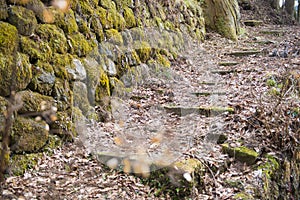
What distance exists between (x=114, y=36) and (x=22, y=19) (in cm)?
186

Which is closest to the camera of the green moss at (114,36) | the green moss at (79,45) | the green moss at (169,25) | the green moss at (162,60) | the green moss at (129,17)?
the green moss at (79,45)

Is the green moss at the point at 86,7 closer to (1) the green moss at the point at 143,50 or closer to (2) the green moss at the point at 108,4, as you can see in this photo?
(2) the green moss at the point at 108,4

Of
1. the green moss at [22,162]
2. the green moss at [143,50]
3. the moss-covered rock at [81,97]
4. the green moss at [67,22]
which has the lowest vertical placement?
the green moss at [22,162]

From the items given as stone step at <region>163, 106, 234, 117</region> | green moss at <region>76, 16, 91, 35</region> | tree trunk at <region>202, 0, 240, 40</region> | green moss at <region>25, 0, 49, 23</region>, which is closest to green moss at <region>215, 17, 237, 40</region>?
tree trunk at <region>202, 0, 240, 40</region>

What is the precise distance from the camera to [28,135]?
298 cm

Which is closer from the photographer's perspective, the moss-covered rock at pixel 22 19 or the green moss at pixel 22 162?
the green moss at pixel 22 162

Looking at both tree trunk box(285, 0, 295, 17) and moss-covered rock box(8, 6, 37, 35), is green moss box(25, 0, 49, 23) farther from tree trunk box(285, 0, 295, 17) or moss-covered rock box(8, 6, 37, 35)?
tree trunk box(285, 0, 295, 17)

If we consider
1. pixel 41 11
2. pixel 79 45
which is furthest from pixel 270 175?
Result: pixel 41 11

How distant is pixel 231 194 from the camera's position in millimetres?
2916

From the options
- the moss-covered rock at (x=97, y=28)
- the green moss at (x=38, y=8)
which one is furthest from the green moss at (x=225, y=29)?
the green moss at (x=38, y=8)

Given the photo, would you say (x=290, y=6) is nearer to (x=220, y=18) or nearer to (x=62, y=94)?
(x=220, y=18)

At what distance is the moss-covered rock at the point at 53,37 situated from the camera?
3.36 metres

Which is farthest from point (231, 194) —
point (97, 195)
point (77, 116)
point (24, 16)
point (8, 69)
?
point (24, 16)

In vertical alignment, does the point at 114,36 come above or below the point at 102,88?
above
